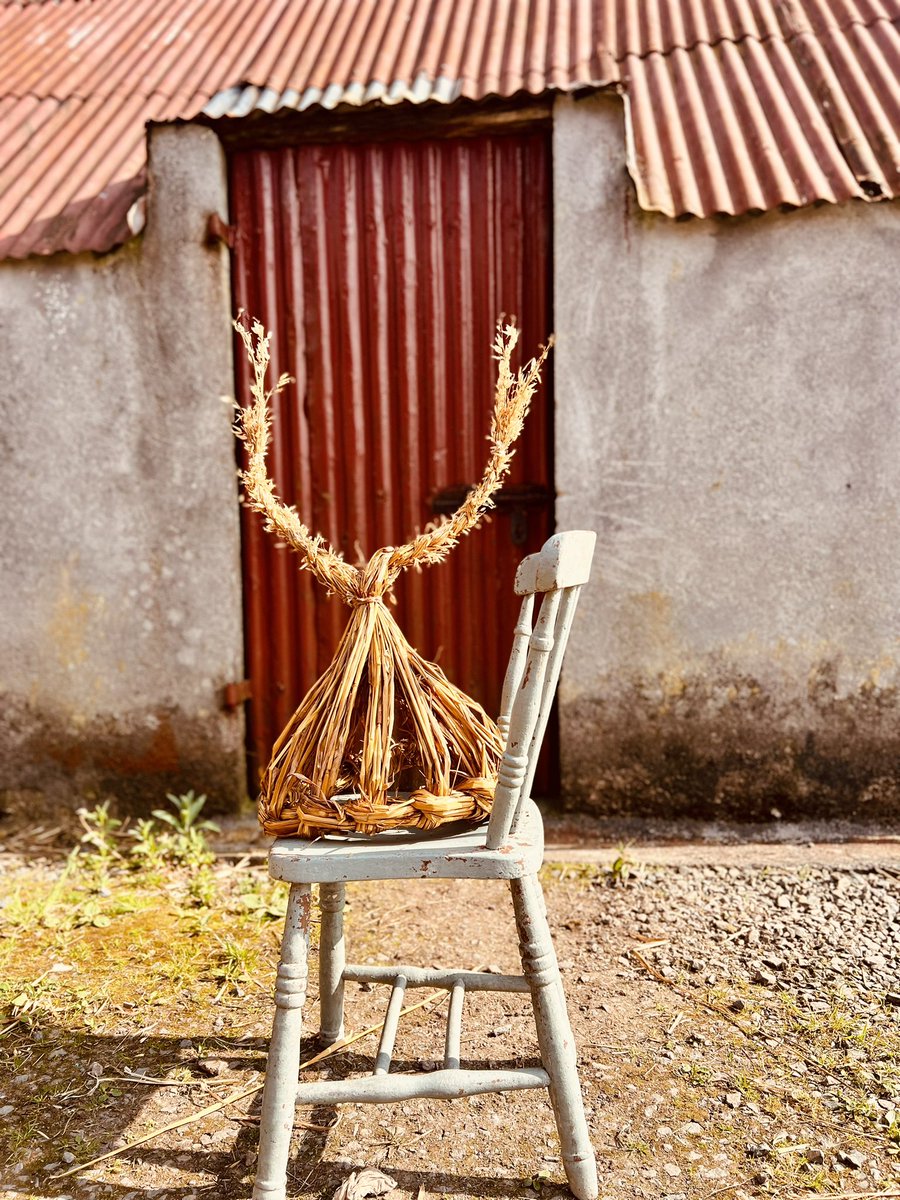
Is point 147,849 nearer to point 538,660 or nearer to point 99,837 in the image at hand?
point 99,837

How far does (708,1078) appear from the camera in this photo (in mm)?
2092

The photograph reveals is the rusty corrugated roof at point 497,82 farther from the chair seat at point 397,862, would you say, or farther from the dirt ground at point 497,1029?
the chair seat at point 397,862

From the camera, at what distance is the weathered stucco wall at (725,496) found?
350cm

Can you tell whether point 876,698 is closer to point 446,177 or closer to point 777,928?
point 777,928

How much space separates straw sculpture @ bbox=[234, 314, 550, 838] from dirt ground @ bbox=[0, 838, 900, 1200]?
2.43 ft

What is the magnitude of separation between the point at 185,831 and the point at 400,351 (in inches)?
88.9

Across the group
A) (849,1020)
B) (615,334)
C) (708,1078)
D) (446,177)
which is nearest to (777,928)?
(849,1020)

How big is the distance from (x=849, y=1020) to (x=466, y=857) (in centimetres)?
133

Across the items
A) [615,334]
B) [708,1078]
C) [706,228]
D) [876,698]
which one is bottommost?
[708,1078]

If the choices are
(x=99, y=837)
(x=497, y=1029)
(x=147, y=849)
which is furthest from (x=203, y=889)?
(x=497, y=1029)

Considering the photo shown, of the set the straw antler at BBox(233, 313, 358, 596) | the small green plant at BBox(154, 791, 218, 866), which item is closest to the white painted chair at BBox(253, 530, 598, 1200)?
the straw antler at BBox(233, 313, 358, 596)

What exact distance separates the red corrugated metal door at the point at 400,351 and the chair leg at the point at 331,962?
180 centimetres

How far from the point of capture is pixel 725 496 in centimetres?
359

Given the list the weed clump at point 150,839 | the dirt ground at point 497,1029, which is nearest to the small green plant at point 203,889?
the dirt ground at point 497,1029
